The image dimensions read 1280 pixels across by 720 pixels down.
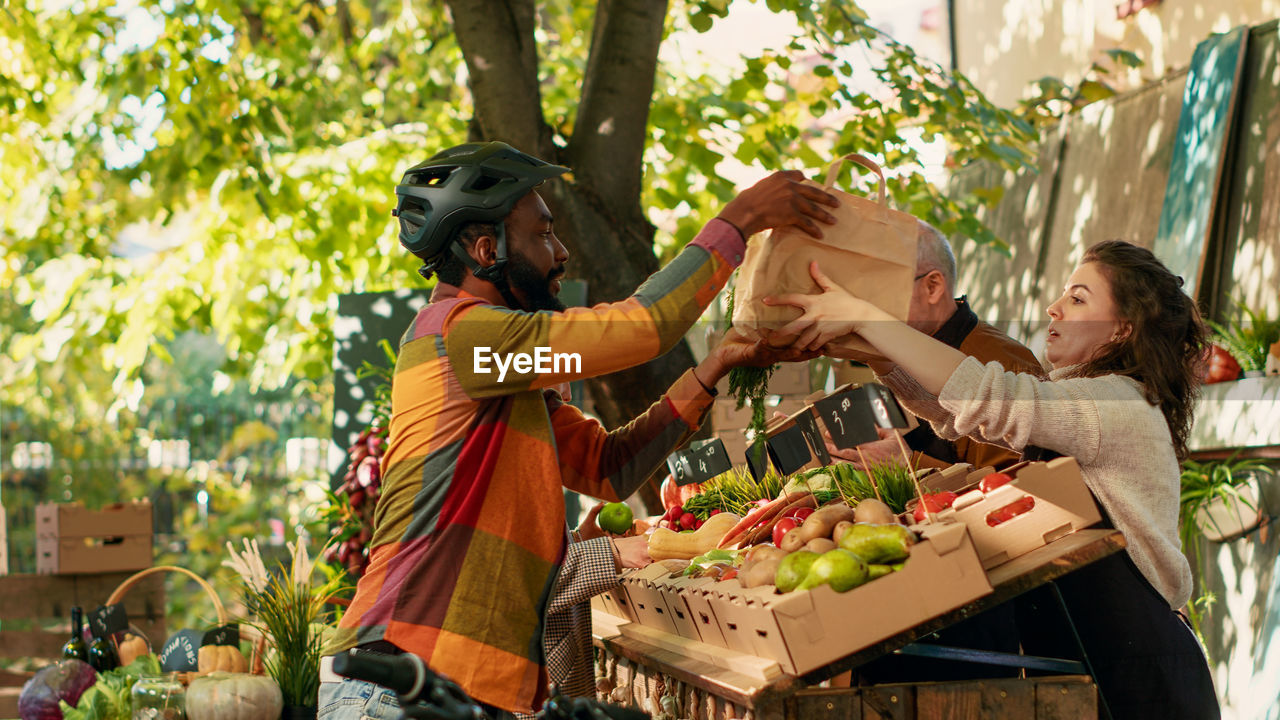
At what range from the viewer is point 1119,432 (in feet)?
7.28

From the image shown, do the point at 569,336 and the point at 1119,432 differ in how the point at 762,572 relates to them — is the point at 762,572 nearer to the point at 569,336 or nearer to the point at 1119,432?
the point at 569,336

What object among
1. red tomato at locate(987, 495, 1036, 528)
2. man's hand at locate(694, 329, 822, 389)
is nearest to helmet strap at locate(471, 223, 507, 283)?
man's hand at locate(694, 329, 822, 389)

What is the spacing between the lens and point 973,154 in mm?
5512

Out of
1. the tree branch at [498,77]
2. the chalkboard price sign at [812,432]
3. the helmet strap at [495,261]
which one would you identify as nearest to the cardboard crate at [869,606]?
the chalkboard price sign at [812,432]

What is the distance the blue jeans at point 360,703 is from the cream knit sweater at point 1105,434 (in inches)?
43.8

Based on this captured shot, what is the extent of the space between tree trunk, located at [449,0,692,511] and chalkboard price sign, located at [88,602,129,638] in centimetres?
197

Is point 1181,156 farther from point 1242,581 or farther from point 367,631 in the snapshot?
point 367,631

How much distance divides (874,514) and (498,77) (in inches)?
125

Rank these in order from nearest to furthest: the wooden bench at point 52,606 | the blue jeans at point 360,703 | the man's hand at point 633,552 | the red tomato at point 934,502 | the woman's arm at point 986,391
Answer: the blue jeans at point 360,703 → the woman's arm at point 986,391 → the red tomato at point 934,502 → the man's hand at point 633,552 → the wooden bench at point 52,606

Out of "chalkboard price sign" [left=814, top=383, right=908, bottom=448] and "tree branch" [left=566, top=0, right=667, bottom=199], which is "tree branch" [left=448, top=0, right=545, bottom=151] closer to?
"tree branch" [left=566, top=0, right=667, bottom=199]

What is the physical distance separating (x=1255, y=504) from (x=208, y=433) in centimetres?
953

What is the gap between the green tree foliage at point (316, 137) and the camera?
4.84 metres

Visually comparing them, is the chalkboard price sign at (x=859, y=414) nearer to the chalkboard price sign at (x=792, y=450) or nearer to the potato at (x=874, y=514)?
the potato at (x=874, y=514)

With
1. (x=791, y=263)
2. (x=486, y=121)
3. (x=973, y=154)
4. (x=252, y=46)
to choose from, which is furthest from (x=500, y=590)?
(x=252, y=46)
